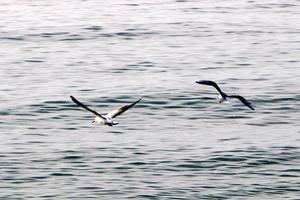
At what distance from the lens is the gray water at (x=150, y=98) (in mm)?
42938

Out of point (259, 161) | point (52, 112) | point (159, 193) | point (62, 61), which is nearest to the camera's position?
point (159, 193)

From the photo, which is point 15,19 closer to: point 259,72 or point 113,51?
point 113,51

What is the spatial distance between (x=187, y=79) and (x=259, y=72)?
4.05 metres

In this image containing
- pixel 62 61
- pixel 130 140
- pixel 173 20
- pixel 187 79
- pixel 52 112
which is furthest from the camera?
pixel 173 20

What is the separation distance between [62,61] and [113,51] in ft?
11.3

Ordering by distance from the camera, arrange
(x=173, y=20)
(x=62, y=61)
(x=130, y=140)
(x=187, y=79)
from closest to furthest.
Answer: (x=130, y=140)
(x=187, y=79)
(x=62, y=61)
(x=173, y=20)

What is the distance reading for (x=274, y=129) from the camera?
49.2 m

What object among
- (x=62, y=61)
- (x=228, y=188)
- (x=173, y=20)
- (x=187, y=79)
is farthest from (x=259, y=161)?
(x=173, y=20)

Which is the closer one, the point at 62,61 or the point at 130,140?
the point at 130,140

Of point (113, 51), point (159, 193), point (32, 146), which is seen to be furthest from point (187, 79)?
point (159, 193)

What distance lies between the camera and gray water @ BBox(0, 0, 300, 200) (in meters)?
42.9

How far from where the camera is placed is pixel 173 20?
238 ft

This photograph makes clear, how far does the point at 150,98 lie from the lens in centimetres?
5434

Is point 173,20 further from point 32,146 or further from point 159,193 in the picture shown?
point 159,193
